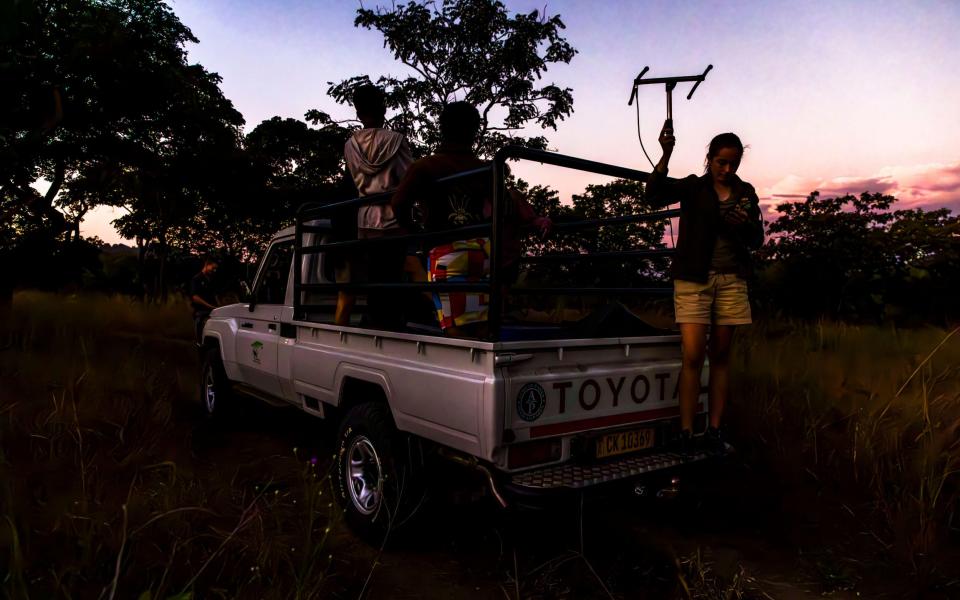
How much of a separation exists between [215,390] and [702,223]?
452 centimetres

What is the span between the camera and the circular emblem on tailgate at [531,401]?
2.67m

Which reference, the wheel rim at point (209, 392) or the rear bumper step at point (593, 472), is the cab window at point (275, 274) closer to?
the wheel rim at point (209, 392)

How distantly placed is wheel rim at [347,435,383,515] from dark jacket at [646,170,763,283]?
1929 millimetres

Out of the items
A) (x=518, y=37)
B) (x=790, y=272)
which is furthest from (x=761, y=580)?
(x=518, y=37)

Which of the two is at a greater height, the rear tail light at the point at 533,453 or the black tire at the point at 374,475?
the rear tail light at the point at 533,453

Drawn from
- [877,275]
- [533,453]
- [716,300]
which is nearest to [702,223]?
[716,300]

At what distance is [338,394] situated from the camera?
12.0 ft

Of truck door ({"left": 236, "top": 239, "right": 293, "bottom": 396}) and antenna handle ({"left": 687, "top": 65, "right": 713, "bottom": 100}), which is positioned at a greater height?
antenna handle ({"left": 687, "top": 65, "right": 713, "bottom": 100})

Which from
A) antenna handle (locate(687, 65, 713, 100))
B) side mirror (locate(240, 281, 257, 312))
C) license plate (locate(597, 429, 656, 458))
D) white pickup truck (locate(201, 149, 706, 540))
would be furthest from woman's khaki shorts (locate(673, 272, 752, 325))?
side mirror (locate(240, 281, 257, 312))

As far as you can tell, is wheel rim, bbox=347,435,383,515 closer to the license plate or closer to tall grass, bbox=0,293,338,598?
tall grass, bbox=0,293,338,598

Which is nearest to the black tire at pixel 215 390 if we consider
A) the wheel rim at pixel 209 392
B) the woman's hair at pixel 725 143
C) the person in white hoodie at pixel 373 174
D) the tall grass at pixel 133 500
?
the wheel rim at pixel 209 392

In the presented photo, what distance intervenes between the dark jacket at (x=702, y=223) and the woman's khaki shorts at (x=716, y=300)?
6cm

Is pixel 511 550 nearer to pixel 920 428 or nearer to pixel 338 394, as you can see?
pixel 338 394

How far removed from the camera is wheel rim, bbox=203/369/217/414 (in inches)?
224
